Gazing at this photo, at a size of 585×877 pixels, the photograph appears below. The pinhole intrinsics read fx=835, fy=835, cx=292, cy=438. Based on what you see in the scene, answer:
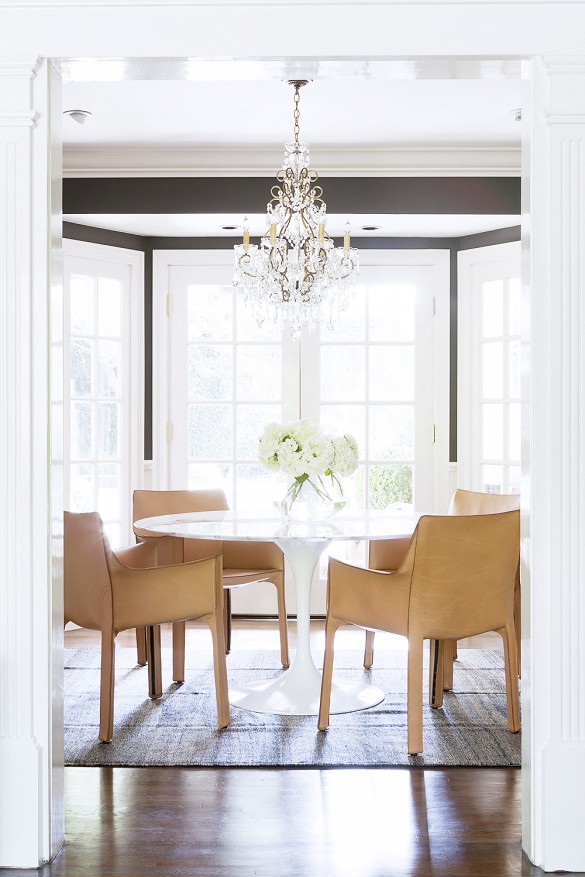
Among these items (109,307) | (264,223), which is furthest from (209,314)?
(264,223)

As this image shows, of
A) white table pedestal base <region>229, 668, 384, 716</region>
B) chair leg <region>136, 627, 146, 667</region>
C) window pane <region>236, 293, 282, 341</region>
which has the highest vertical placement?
window pane <region>236, 293, 282, 341</region>

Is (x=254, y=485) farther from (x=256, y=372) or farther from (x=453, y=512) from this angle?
(x=453, y=512)

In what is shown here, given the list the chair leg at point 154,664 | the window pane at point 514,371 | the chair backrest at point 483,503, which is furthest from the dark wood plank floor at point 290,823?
the window pane at point 514,371

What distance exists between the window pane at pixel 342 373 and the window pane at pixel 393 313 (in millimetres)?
169

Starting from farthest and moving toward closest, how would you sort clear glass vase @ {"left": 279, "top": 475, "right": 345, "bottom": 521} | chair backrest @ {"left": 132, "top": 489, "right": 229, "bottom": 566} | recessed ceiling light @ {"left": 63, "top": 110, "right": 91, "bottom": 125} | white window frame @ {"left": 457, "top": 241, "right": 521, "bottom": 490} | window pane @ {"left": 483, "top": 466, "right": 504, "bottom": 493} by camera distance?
white window frame @ {"left": 457, "top": 241, "right": 521, "bottom": 490} → window pane @ {"left": 483, "top": 466, "right": 504, "bottom": 493} → chair backrest @ {"left": 132, "top": 489, "right": 229, "bottom": 566} → recessed ceiling light @ {"left": 63, "top": 110, "right": 91, "bottom": 125} → clear glass vase @ {"left": 279, "top": 475, "right": 345, "bottom": 521}

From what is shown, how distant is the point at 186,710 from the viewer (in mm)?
3410

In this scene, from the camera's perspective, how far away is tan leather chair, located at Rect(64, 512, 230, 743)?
10.1 ft

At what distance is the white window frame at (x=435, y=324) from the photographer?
5.23 meters

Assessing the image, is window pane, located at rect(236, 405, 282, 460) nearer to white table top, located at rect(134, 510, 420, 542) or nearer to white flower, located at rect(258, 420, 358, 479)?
white table top, located at rect(134, 510, 420, 542)

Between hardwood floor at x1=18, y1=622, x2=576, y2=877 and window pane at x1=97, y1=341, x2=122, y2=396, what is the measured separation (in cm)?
274

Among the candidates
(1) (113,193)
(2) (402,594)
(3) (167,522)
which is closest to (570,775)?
(2) (402,594)

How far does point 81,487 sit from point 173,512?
1.04 metres

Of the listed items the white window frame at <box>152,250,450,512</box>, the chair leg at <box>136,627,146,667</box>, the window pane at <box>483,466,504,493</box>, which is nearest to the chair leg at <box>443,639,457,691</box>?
the chair leg at <box>136,627,146,667</box>

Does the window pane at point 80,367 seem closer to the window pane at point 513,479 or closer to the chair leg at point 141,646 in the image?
the chair leg at point 141,646
